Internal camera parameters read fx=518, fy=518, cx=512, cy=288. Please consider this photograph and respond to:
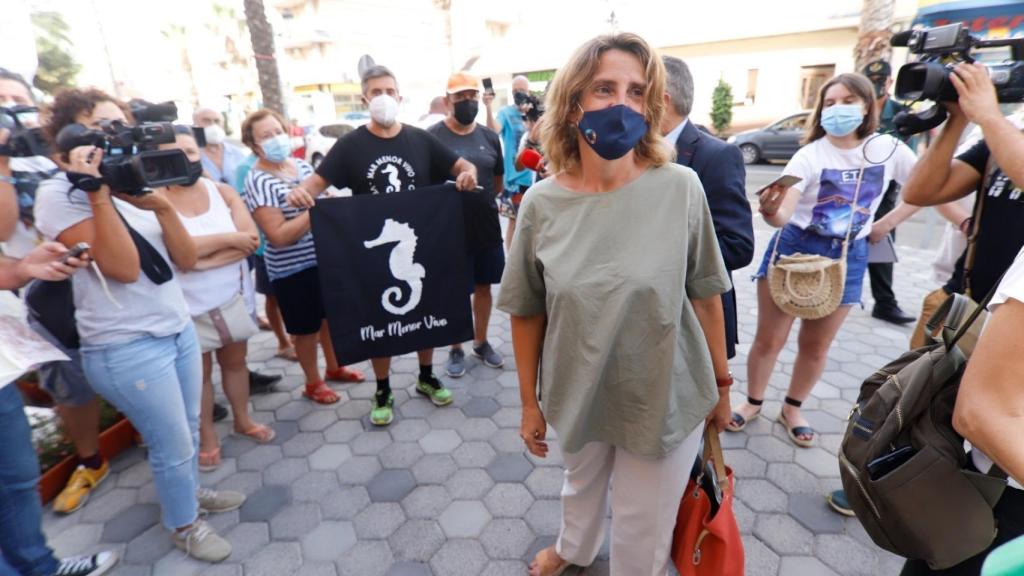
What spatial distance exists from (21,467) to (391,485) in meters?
1.51

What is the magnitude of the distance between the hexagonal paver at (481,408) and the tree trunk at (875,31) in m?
10.5

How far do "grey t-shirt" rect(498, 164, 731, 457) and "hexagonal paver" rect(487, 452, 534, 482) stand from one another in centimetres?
125

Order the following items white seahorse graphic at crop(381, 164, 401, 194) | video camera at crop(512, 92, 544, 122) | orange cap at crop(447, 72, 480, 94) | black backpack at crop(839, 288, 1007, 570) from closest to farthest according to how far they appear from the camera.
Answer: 1. black backpack at crop(839, 288, 1007, 570)
2. white seahorse graphic at crop(381, 164, 401, 194)
3. orange cap at crop(447, 72, 480, 94)
4. video camera at crop(512, 92, 544, 122)

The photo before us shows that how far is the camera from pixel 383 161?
305cm

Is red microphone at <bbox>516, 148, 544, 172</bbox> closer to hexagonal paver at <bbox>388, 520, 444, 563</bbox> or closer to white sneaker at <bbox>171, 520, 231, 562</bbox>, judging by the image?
hexagonal paver at <bbox>388, 520, 444, 563</bbox>

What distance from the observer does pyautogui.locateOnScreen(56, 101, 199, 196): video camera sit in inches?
70.3

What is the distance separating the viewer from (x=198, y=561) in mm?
2328

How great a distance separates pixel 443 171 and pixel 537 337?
1846 millimetres

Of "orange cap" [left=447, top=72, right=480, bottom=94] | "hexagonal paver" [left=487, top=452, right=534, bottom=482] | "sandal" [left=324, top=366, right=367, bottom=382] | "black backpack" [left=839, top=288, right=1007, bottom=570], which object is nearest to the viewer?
"black backpack" [left=839, top=288, right=1007, bottom=570]

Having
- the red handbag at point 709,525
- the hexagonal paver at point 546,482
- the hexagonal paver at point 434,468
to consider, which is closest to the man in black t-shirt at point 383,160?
the hexagonal paver at point 434,468

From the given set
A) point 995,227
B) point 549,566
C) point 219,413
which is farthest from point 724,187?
point 219,413

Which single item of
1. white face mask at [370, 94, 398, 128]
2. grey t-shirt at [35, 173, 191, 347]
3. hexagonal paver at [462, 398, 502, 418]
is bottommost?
hexagonal paver at [462, 398, 502, 418]

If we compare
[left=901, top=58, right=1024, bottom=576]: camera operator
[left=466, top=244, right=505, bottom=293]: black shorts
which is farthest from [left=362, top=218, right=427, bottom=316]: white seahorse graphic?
[left=901, top=58, right=1024, bottom=576]: camera operator

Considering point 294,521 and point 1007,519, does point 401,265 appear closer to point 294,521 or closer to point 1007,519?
point 294,521
